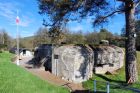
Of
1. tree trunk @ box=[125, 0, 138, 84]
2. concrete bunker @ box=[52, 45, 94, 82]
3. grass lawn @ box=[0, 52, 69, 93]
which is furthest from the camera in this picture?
concrete bunker @ box=[52, 45, 94, 82]

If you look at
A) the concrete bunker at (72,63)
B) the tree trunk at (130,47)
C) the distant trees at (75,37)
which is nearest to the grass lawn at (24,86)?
the concrete bunker at (72,63)

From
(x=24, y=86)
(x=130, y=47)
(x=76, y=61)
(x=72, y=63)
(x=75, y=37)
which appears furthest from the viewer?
(x=75, y=37)

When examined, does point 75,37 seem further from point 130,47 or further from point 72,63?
point 130,47

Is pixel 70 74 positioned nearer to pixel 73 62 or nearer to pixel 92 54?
pixel 73 62

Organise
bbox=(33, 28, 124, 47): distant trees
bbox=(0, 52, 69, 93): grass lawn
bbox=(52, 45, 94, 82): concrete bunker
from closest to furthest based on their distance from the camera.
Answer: bbox=(0, 52, 69, 93): grass lawn < bbox=(52, 45, 94, 82): concrete bunker < bbox=(33, 28, 124, 47): distant trees

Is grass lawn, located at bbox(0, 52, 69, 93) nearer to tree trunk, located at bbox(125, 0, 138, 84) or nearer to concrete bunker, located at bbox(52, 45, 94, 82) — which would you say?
concrete bunker, located at bbox(52, 45, 94, 82)

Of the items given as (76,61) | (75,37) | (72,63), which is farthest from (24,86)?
(75,37)

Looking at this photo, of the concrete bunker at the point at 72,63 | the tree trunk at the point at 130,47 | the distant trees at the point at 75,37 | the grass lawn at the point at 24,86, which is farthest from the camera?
the distant trees at the point at 75,37

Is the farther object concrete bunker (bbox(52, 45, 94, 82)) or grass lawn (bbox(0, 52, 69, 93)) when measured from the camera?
concrete bunker (bbox(52, 45, 94, 82))

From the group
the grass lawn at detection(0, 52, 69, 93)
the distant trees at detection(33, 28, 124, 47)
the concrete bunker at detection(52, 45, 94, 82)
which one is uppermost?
the distant trees at detection(33, 28, 124, 47)

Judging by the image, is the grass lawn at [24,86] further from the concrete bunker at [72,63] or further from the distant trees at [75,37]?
the distant trees at [75,37]

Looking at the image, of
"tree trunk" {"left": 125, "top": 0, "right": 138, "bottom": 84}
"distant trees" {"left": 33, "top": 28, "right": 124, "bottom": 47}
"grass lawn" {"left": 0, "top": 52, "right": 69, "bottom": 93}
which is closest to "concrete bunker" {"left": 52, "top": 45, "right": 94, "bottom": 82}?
"distant trees" {"left": 33, "top": 28, "right": 124, "bottom": 47}

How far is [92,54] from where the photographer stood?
77.6 ft

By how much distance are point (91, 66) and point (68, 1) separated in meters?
5.63
